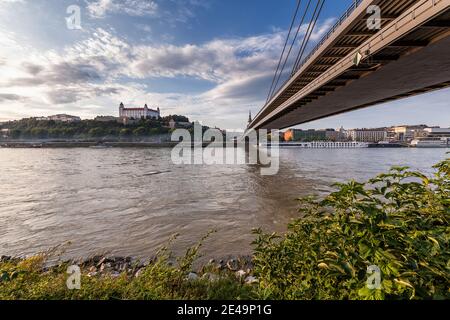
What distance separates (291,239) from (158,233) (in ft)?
17.9

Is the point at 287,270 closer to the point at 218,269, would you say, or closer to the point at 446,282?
the point at 446,282

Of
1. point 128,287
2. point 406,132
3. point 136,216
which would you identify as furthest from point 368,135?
point 128,287

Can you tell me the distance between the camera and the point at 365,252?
152 centimetres

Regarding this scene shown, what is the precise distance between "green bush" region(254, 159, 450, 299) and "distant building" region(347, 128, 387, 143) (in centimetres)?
14456

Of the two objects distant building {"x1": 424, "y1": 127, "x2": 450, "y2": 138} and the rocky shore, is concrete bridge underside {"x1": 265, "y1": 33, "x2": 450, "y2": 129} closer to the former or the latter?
the rocky shore

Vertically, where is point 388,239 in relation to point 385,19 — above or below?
below

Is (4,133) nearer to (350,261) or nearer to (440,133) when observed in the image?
(350,261)

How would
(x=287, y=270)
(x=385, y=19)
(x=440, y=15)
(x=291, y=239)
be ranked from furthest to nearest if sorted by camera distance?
(x=385, y=19) → (x=440, y=15) → (x=291, y=239) → (x=287, y=270)

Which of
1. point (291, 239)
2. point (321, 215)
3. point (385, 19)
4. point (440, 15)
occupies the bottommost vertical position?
point (291, 239)

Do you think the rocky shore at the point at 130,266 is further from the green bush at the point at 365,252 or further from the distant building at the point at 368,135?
the distant building at the point at 368,135

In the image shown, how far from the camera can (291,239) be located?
2.48 meters

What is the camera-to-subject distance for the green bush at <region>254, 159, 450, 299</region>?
140 cm
